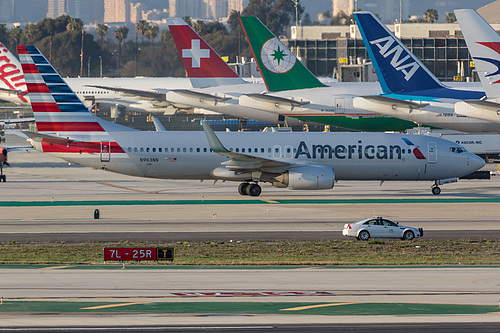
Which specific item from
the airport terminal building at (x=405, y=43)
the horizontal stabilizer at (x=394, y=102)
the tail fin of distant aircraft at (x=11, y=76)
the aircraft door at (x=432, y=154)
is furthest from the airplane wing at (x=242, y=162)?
the airport terminal building at (x=405, y=43)

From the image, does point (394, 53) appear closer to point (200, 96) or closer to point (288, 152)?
point (288, 152)

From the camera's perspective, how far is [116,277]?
90.0 ft

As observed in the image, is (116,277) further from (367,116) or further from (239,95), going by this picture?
(239,95)

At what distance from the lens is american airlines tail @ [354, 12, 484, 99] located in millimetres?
61219

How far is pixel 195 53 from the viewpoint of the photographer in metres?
74.4

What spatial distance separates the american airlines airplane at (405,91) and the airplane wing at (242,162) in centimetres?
1467

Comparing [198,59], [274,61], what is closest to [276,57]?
[274,61]

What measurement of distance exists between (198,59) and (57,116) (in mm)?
25969

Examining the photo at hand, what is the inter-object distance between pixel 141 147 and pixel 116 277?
24917 mm

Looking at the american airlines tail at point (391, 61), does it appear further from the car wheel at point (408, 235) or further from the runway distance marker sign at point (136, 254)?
the runway distance marker sign at point (136, 254)

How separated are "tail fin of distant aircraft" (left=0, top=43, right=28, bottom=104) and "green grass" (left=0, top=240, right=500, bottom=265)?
85.8 m

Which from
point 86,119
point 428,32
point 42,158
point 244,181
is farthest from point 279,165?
point 428,32

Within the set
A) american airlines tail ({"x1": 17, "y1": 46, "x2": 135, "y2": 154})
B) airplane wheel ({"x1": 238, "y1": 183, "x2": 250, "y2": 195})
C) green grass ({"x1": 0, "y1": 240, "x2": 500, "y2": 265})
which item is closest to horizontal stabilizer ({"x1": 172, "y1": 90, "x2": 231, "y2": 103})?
airplane wheel ({"x1": 238, "y1": 183, "x2": 250, "y2": 195})

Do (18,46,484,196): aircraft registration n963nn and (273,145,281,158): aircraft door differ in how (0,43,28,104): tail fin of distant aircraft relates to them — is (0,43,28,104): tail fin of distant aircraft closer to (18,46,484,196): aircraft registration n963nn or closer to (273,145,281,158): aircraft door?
(18,46,484,196): aircraft registration n963nn
